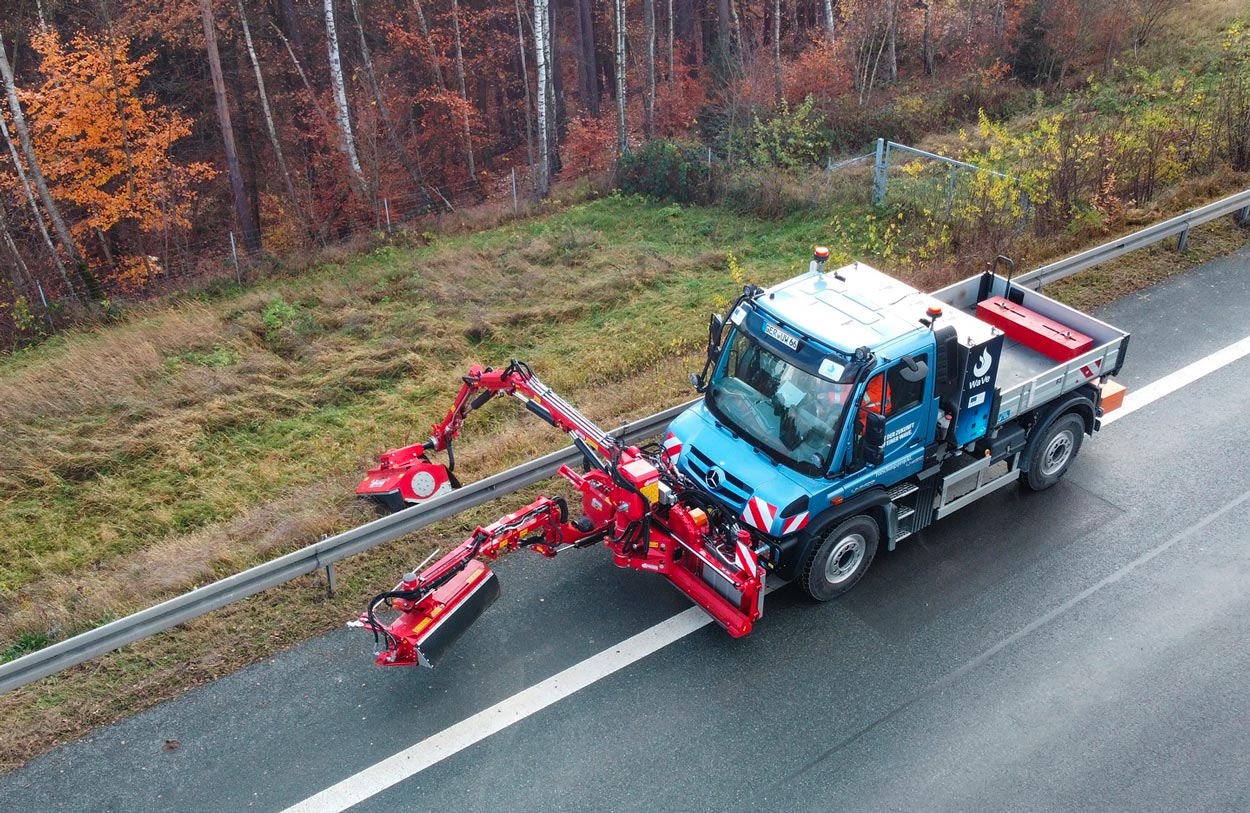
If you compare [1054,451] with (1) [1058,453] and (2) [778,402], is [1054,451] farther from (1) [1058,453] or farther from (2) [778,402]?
(2) [778,402]

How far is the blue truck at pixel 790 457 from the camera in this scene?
24.0 ft

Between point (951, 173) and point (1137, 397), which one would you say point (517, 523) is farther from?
point (951, 173)

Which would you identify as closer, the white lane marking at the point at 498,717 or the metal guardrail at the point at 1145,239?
the white lane marking at the point at 498,717

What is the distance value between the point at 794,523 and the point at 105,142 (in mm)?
23596

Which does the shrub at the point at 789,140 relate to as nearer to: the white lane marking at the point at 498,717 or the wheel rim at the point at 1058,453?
the wheel rim at the point at 1058,453

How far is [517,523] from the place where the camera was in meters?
7.56

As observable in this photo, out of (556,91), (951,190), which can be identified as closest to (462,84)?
(556,91)

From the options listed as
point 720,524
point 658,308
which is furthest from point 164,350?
point 720,524

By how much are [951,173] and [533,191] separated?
1310 cm

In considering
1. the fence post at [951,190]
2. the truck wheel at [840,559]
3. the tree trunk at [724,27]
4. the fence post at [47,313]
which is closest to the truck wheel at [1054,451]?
the truck wheel at [840,559]

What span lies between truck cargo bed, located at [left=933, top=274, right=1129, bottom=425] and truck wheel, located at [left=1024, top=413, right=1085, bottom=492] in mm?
360

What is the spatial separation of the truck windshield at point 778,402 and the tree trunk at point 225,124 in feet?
60.6

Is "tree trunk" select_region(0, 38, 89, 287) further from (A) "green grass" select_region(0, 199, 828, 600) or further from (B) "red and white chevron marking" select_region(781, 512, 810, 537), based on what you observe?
(B) "red and white chevron marking" select_region(781, 512, 810, 537)

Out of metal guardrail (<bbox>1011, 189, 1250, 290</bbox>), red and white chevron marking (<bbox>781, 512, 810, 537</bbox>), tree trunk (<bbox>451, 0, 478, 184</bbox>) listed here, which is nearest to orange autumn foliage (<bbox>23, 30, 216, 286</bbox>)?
tree trunk (<bbox>451, 0, 478, 184</bbox>)
